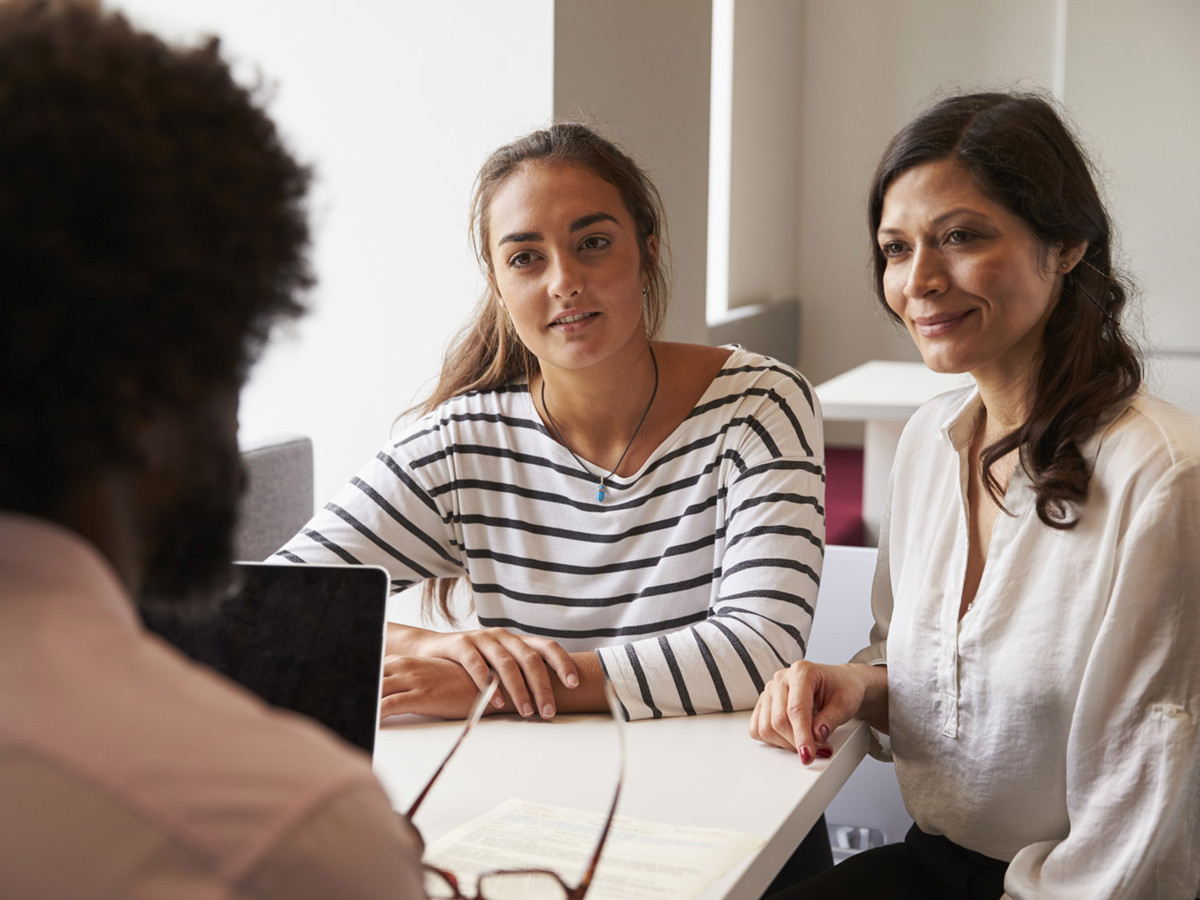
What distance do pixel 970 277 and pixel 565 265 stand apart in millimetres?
455

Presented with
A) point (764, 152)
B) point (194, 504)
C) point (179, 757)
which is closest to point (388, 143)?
point (194, 504)

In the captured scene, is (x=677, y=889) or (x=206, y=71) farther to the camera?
(x=677, y=889)

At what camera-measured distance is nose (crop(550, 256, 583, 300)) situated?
4.56 ft

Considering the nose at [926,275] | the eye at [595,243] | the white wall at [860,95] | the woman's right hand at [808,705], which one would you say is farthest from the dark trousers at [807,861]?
the white wall at [860,95]

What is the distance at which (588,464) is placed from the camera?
1.45 m

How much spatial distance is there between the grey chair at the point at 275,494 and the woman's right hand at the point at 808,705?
117 cm

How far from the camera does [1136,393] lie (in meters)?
1.18

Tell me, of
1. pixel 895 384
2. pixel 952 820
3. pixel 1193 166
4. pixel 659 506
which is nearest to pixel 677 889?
pixel 952 820

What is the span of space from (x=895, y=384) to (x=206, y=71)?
289cm

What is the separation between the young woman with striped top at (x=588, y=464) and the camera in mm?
1369

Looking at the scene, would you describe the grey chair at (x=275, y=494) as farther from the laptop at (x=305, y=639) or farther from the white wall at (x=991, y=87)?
the white wall at (x=991, y=87)

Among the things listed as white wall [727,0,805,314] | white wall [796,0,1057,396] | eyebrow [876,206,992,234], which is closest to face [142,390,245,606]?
eyebrow [876,206,992,234]

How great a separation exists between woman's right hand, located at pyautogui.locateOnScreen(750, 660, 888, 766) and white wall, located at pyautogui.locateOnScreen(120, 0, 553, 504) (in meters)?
1.25

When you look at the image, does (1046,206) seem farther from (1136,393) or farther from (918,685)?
(918,685)
